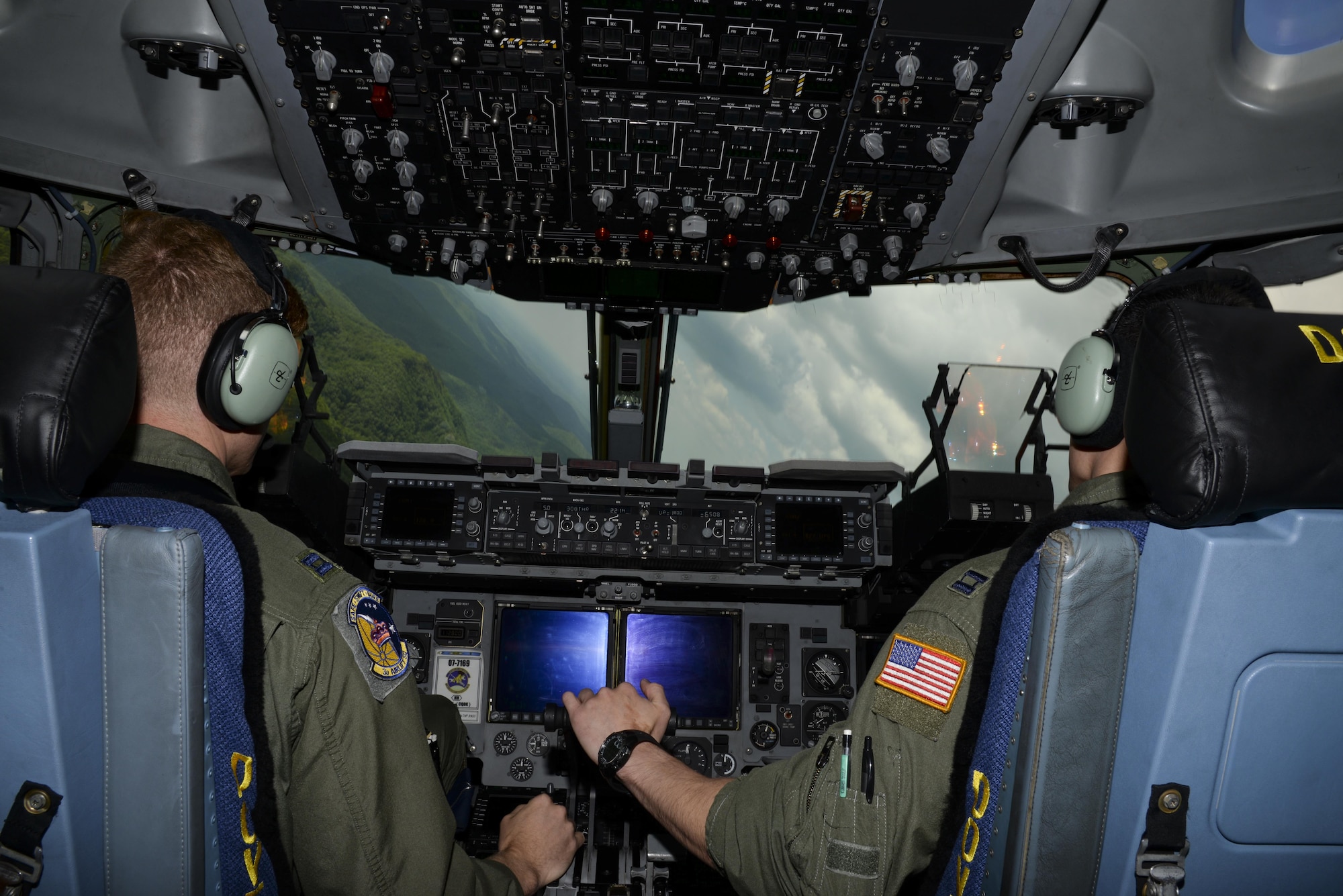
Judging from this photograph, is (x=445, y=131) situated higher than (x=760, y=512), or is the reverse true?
(x=445, y=131)

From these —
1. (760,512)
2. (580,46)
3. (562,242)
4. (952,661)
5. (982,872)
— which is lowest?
(982,872)

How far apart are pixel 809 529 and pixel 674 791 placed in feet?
5.17

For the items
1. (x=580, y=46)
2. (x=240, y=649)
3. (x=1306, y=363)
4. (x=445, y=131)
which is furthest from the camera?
(x=445, y=131)

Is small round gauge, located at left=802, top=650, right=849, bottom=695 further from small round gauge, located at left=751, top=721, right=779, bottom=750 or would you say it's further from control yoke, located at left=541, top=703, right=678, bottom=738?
control yoke, located at left=541, top=703, right=678, bottom=738

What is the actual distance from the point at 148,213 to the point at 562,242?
162 cm

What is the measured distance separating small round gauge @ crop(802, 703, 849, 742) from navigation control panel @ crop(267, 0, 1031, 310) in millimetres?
1542

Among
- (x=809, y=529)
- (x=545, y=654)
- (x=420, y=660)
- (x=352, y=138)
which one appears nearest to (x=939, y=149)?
(x=809, y=529)

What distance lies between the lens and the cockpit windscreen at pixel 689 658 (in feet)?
10.3

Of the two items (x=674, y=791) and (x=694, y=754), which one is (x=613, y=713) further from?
(x=694, y=754)

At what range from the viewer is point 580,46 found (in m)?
Answer: 2.22

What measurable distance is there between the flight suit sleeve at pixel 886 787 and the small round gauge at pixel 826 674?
6.04ft

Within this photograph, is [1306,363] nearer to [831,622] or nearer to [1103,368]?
[1103,368]

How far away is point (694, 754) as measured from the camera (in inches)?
122

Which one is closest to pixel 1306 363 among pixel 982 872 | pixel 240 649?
pixel 982 872
